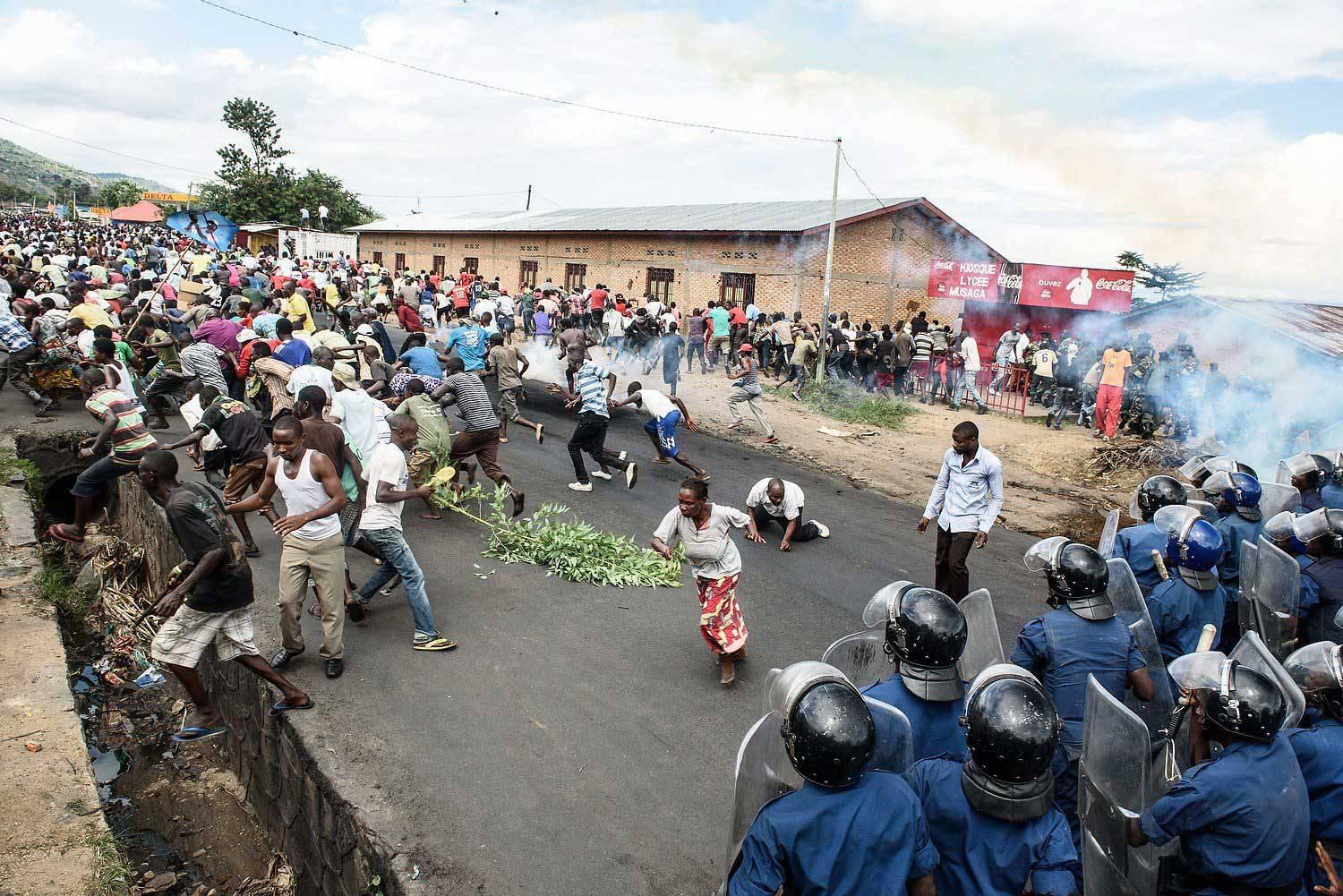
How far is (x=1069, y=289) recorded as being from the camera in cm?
1886

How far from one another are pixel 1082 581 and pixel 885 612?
95 centimetres

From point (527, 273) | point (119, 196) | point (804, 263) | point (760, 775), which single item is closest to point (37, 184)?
point (119, 196)

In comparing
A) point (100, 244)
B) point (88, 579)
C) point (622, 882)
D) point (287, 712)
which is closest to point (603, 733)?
point (622, 882)

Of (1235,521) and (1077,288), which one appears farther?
(1077,288)

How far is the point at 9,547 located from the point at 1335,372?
56.7 ft

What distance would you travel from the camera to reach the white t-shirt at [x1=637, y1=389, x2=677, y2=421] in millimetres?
9684

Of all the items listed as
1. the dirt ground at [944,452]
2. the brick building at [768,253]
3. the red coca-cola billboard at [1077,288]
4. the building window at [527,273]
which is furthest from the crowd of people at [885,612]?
the building window at [527,273]

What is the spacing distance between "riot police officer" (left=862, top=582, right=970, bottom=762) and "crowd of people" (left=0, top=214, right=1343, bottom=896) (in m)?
0.01

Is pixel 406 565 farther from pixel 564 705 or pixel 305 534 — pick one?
pixel 564 705

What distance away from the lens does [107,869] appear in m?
4.02

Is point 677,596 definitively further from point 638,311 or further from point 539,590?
point 638,311

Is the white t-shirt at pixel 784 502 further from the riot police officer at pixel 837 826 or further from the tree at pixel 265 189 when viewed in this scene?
the tree at pixel 265 189

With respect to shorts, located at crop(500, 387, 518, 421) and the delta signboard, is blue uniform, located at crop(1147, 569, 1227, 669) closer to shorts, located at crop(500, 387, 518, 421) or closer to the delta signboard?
shorts, located at crop(500, 387, 518, 421)

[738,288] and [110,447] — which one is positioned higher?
[738,288]
